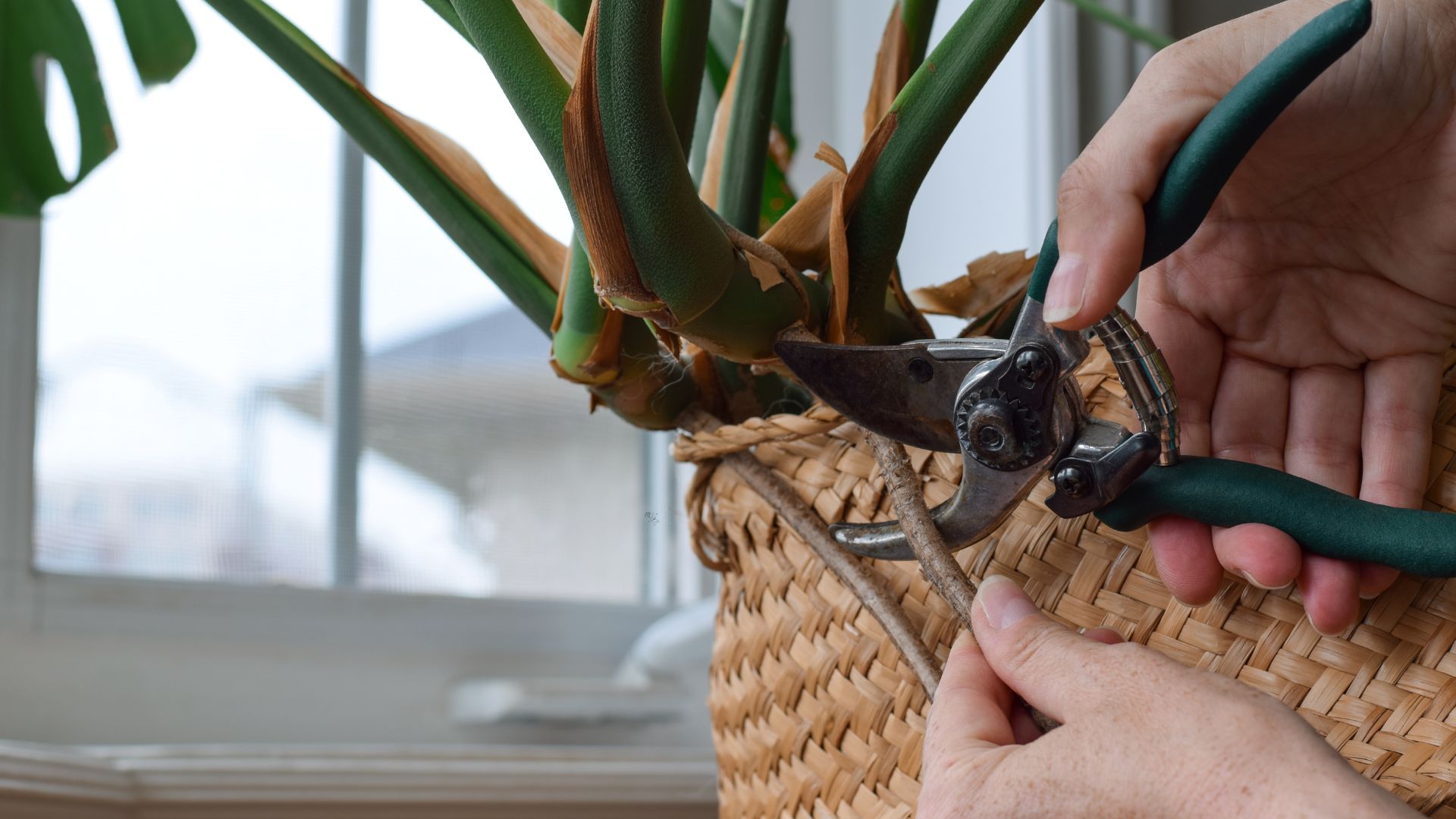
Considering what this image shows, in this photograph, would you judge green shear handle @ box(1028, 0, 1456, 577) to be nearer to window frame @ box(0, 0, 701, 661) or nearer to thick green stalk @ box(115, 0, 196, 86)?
thick green stalk @ box(115, 0, 196, 86)

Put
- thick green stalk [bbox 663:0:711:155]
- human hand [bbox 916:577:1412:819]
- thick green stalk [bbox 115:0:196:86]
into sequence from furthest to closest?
thick green stalk [bbox 115:0:196:86]
thick green stalk [bbox 663:0:711:155]
human hand [bbox 916:577:1412:819]

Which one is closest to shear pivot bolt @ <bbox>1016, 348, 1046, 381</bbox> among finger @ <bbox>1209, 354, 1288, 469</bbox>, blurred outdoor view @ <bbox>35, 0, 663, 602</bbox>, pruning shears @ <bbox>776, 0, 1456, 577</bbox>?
pruning shears @ <bbox>776, 0, 1456, 577</bbox>

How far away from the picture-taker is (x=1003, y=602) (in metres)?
0.29

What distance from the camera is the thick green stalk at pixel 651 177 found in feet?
0.91

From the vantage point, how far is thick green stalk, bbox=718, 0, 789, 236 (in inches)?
15.9

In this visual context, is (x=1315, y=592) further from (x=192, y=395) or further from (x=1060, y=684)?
(x=192, y=395)

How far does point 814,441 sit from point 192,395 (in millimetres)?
543

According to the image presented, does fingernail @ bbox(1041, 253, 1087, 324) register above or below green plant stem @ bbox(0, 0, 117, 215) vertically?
below

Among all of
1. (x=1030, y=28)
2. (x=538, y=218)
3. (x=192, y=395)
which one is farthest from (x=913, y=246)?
(x=192, y=395)

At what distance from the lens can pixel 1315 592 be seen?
0.27 metres

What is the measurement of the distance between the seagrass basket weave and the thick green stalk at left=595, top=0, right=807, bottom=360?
0.22 feet

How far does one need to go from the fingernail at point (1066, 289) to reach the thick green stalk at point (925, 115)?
6 centimetres

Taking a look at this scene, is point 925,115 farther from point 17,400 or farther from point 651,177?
point 17,400

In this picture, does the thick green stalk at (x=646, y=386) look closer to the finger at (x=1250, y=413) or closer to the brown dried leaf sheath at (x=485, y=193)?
the brown dried leaf sheath at (x=485, y=193)
